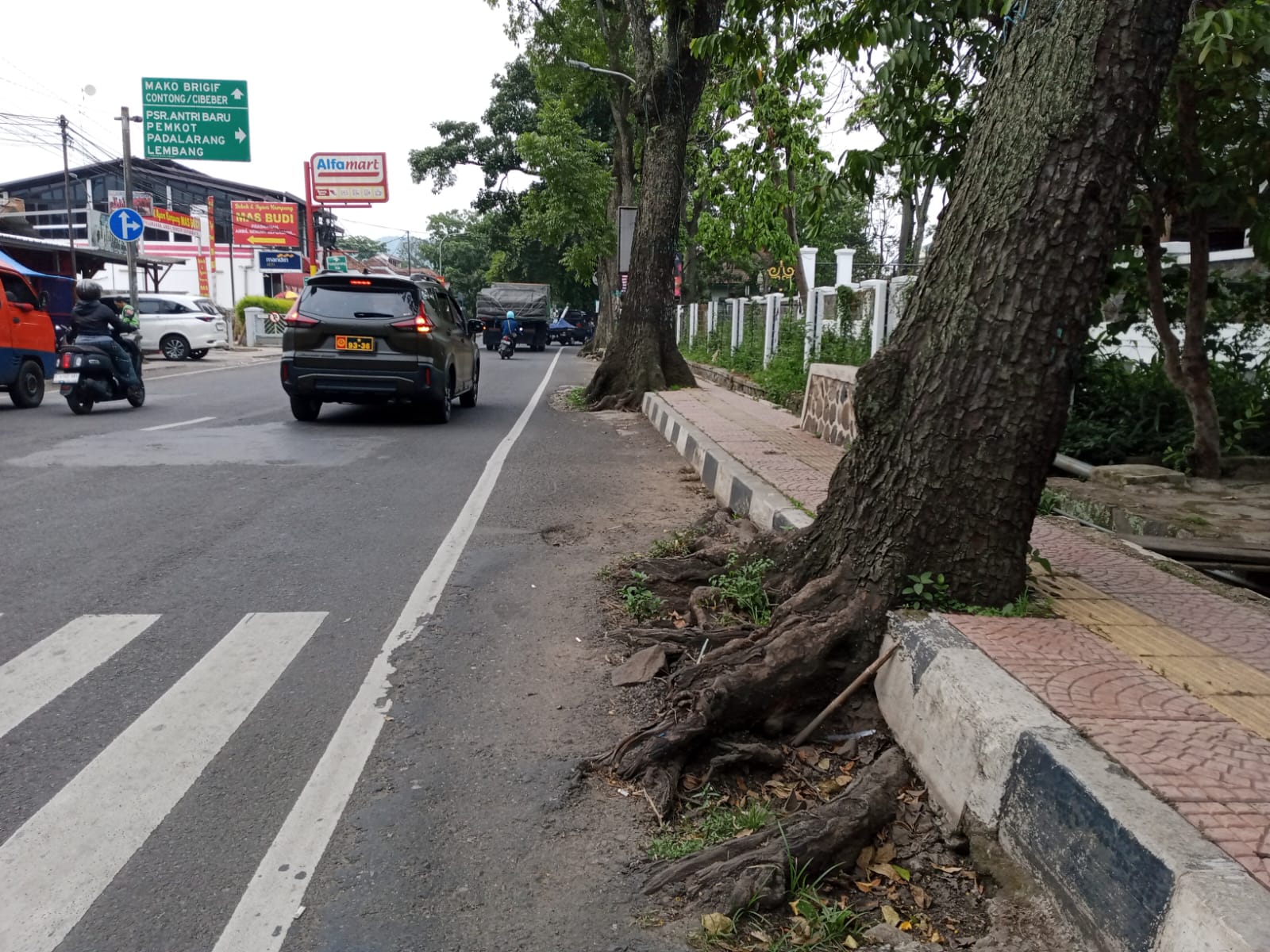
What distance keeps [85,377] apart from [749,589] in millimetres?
10945

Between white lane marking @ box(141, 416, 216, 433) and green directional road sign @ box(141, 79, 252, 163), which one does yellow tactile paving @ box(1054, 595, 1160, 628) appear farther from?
green directional road sign @ box(141, 79, 252, 163)

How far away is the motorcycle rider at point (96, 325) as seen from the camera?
12.2 m

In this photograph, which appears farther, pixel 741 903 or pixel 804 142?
pixel 804 142

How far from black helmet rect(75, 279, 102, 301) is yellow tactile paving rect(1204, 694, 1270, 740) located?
12786mm

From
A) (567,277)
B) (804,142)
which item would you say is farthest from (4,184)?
(804,142)

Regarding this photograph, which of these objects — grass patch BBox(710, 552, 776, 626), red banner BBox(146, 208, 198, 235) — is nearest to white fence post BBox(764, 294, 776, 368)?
grass patch BBox(710, 552, 776, 626)

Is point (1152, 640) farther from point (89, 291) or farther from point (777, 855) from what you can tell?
point (89, 291)

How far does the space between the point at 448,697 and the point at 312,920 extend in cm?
131

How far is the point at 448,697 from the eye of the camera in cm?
356

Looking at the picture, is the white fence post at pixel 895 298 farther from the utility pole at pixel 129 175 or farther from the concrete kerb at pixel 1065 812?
the utility pole at pixel 129 175

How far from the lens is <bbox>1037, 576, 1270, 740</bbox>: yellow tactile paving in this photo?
2.82 meters

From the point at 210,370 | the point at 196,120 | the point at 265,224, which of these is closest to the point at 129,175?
the point at 196,120

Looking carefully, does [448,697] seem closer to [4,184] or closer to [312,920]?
[312,920]

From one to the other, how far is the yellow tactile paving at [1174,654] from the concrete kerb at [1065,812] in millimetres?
597
